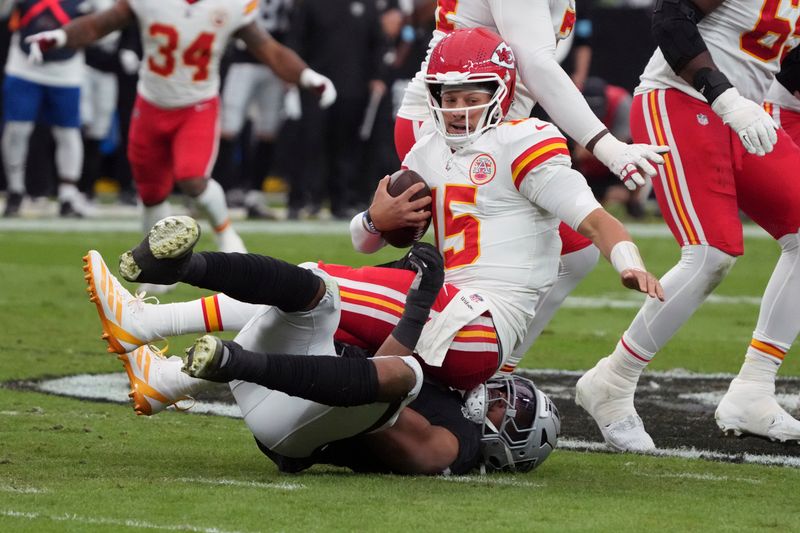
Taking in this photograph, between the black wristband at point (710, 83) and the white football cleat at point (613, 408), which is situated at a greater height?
the black wristband at point (710, 83)

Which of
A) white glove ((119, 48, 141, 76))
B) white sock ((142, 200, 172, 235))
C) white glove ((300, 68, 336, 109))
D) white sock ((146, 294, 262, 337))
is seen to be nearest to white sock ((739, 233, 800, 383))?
white sock ((146, 294, 262, 337))

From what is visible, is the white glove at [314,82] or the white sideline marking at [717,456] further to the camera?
the white glove at [314,82]

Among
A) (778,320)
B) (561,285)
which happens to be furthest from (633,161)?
(778,320)

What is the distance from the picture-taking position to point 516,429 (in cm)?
430

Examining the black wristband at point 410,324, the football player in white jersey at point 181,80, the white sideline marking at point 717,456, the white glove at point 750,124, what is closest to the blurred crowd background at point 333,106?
the football player in white jersey at point 181,80

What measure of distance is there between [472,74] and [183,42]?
474cm

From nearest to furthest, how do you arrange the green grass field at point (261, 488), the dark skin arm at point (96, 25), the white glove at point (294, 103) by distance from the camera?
1. the green grass field at point (261, 488)
2. the dark skin arm at point (96, 25)
3. the white glove at point (294, 103)

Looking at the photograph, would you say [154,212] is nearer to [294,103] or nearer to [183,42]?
[183,42]

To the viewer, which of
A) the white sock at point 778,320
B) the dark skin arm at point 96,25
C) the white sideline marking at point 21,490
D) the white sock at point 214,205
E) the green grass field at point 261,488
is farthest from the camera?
the white sock at point 214,205

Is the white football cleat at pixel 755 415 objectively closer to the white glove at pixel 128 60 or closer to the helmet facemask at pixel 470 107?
the helmet facemask at pixel 470 107

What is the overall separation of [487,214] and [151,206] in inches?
184

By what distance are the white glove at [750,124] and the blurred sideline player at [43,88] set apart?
9054 millimetres

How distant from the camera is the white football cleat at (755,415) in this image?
4.91 meters

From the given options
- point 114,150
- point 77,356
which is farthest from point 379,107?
point 77,356
